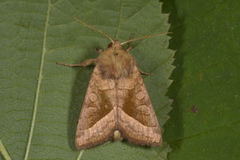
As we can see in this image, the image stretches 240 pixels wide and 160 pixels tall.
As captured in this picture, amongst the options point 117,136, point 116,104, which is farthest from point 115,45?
point 117,136

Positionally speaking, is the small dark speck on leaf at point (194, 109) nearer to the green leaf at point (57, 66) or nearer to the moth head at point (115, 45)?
the green leaf at point (57, 66)

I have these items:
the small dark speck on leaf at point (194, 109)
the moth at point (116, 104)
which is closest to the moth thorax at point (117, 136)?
the moth at point (116, 104)

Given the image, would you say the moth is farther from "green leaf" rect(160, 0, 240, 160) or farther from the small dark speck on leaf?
the small dark speck on leaf

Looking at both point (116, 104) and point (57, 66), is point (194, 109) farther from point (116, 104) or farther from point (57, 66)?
point (57, 66)

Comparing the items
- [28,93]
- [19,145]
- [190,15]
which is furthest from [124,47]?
[19,145]

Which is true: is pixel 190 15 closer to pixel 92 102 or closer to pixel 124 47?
pixel 124 47

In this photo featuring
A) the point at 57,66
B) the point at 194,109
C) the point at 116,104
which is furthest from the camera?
the point at 194,109
